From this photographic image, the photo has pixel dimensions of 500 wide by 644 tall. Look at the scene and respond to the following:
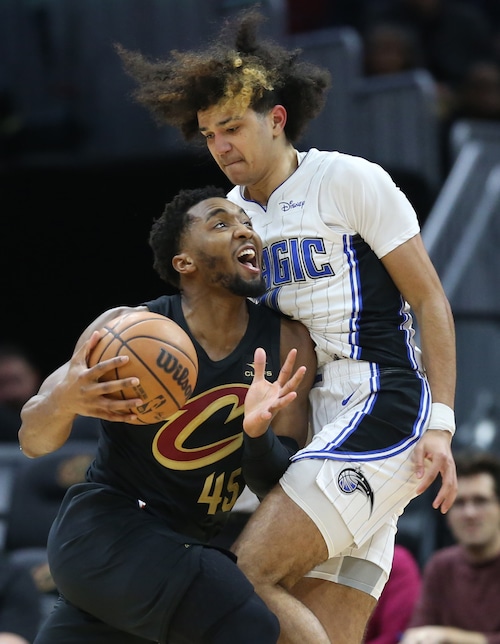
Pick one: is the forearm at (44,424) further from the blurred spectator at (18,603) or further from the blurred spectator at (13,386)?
the blurred spectator at (13,386)

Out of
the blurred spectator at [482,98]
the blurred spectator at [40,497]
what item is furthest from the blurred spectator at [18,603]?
the blurred spectator at [482,98]

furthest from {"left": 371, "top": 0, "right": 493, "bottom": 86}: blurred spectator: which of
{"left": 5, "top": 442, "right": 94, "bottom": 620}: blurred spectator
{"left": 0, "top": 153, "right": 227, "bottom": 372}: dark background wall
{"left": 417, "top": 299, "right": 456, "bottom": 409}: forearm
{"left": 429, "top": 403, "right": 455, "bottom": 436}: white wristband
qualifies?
{"left": 429, "top": 403, "right": 455, "bottom": 436}: white wristband

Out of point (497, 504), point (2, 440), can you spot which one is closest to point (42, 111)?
point (2, 440)

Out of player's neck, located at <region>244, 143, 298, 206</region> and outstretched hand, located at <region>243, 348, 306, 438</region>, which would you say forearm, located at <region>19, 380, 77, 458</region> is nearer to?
outstretched hand, located at <region>243, 348, 306, 438</region>

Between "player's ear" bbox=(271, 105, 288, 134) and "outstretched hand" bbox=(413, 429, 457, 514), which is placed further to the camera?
"player's ear" bbox=(271, 105, 288, 134)

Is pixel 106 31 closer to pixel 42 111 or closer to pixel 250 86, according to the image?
pixel 42 111

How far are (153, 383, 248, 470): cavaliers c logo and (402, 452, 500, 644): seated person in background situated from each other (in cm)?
251

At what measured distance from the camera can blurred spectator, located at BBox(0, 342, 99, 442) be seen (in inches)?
342

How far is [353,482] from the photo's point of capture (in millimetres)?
4062

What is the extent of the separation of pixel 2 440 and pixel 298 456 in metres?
4.95

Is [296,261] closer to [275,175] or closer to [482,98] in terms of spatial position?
[275,175]

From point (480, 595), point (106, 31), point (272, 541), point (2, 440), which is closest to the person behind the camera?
point (272, 541)

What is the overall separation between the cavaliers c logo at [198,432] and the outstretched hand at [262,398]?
25 cm

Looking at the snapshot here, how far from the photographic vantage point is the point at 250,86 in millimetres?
4328
